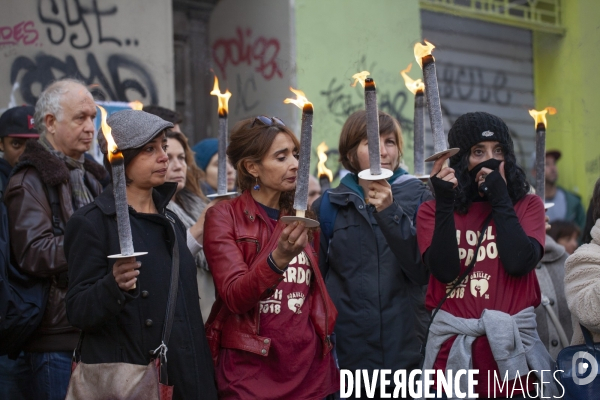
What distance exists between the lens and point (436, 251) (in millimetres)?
3238

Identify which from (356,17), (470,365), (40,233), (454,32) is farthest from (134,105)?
(454,32)

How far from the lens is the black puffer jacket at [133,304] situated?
9.53ft

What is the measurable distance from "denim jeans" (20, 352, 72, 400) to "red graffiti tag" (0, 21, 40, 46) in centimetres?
337

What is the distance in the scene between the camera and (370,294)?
380 cm

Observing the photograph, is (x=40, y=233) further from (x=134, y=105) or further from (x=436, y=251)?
(x=436, y=251)

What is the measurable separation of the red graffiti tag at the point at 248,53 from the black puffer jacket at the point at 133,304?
471cm

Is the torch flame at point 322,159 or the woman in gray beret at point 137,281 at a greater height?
the torch flame at point 322,159

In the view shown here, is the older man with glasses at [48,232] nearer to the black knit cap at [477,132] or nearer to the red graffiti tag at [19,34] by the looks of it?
the black knit cap at [477,132]

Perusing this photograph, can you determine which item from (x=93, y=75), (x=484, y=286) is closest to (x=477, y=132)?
(x=484, y=286)

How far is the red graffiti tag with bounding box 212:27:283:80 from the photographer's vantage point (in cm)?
770

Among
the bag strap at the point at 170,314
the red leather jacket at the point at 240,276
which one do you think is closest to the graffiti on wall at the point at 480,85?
the red leather jacket at the point at 240,276

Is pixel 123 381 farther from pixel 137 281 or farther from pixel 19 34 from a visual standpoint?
pixel 19 34

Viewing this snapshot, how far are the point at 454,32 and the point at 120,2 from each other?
12.8ft

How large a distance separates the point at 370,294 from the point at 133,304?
1248mm
